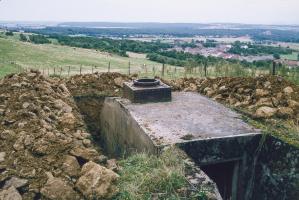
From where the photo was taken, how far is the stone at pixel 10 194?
495 centimetres

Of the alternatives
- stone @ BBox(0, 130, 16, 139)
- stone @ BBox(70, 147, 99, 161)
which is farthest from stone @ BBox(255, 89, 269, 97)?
stone @ BBox(0, 130, 16, 139)

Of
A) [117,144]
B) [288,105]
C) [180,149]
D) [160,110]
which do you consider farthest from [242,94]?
[180,149]

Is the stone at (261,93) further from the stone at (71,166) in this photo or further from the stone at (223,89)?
the stone at (71,166)

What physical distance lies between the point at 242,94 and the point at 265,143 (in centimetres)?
376

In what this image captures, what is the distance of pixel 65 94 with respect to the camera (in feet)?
38.2

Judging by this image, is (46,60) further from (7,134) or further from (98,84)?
(7,134)

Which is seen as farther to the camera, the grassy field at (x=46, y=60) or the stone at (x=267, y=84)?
the grassy field at (x=46, y=60)

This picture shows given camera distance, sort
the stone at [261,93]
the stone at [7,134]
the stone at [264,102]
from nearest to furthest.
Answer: the stone at [7,134], the stone at [264,102], the stone at [261,93]

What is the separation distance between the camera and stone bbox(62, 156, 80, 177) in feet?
18.1

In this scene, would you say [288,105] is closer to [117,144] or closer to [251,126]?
[251,126]

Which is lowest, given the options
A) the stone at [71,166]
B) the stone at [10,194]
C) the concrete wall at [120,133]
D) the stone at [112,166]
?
the concrete wall at [120,133]

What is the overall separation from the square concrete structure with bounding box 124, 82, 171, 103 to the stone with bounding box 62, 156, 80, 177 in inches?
166

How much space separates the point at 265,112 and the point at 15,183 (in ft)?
19.6

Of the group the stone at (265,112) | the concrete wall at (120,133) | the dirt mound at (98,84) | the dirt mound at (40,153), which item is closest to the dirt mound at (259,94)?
the stone at (265,112)
